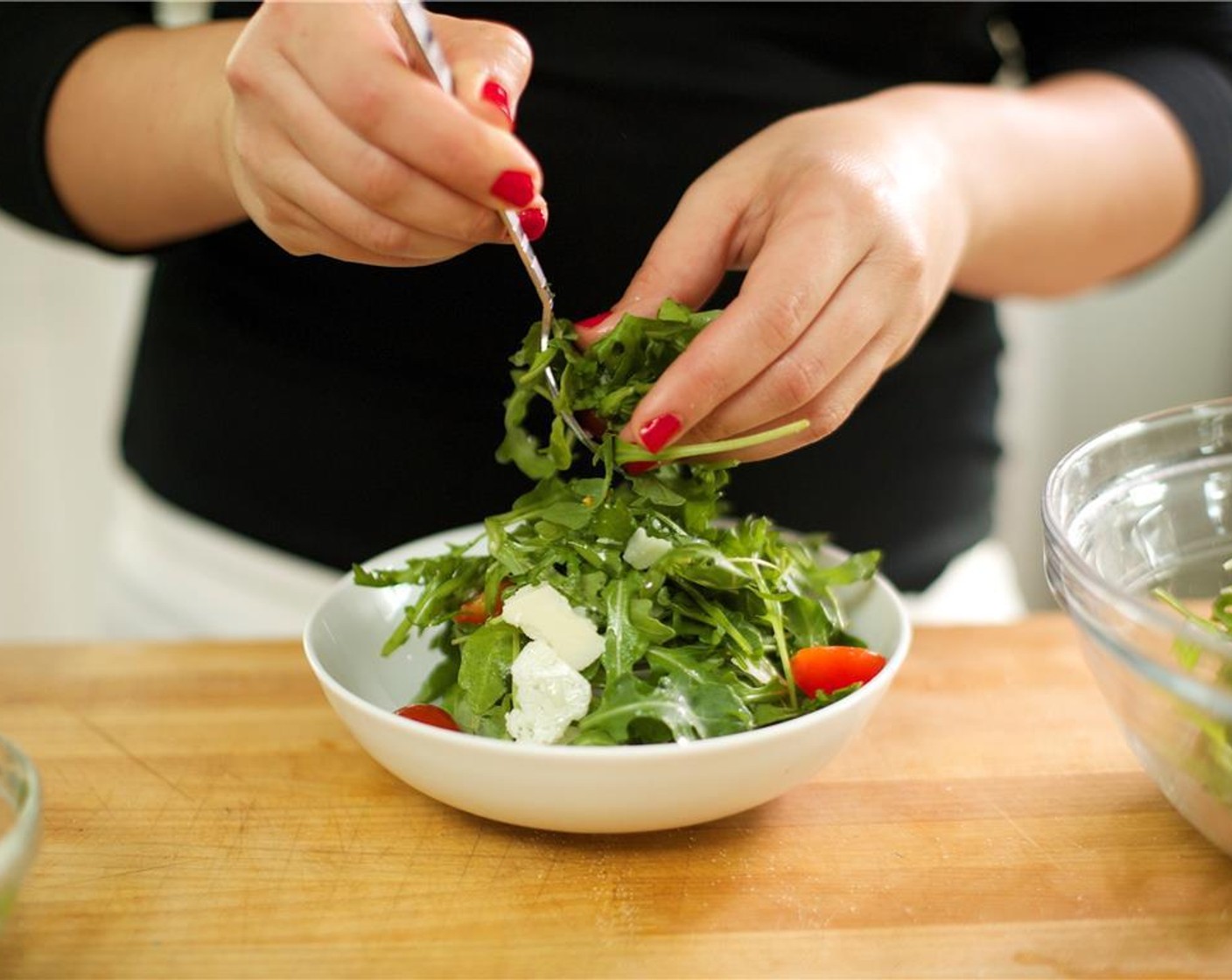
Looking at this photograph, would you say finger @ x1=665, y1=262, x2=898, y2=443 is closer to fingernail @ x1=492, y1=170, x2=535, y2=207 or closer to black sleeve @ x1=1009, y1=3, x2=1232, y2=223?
fingernail @ x1=492, y1=170, x2=535, y2=207

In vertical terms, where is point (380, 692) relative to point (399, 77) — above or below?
below

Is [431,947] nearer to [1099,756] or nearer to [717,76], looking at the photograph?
[1099,756]

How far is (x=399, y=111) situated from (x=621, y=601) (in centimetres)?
40

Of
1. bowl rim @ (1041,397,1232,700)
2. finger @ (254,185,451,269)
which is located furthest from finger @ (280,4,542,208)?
bowl rim @ (1041,397,1232,700)

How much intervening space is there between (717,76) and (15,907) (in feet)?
3.56

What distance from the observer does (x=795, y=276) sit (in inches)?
38.9

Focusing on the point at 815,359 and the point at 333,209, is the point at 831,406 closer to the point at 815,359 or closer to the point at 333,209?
the point at 815,359

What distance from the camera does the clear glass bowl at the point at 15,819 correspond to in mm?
765

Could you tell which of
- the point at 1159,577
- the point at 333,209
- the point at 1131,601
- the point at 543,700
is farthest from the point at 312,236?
the point at 1159,577

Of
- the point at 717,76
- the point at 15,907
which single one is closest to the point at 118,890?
the point at 15,907

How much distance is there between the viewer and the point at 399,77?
0.85 meters

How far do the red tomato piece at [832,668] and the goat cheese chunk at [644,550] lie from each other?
14 cm

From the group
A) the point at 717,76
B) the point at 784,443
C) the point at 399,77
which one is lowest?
the point at 784,443

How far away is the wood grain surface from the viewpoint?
2.89 ft
